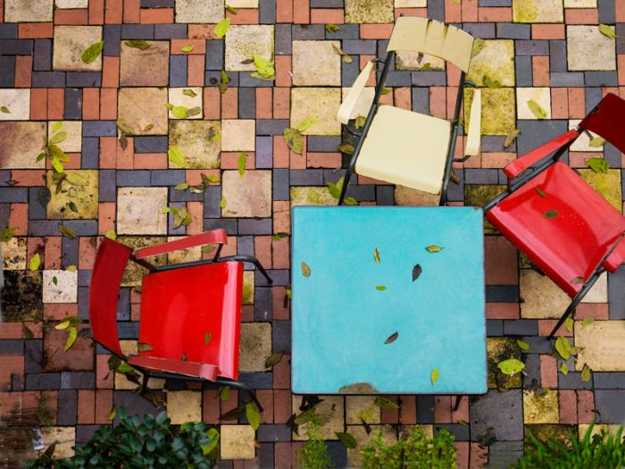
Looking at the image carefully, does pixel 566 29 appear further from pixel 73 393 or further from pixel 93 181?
pixel 73 393

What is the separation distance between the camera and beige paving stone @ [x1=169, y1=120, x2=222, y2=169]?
15.3 ft

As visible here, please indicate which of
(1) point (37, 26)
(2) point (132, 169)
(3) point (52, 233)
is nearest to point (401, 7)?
(2) point (132, 169)

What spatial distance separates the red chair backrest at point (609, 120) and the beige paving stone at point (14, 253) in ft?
11.1

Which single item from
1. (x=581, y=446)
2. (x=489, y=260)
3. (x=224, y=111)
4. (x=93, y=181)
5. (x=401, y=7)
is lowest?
(x=581, y=446)

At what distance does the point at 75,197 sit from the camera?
4656 millimetres

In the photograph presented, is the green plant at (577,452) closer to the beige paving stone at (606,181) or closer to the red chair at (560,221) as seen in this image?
the red chair at (560,221)

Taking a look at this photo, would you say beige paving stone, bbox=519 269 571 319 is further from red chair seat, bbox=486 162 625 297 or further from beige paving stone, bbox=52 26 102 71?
beige paving stone, bbox=52 26 102 71

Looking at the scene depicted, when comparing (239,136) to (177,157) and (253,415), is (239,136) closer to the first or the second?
(177,157)

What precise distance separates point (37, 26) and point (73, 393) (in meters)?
2.34

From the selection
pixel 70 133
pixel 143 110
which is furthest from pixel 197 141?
pixel 70 133

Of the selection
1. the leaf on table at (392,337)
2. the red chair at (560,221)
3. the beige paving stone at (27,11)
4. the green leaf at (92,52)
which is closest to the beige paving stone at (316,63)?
the green leaf at (92,52)

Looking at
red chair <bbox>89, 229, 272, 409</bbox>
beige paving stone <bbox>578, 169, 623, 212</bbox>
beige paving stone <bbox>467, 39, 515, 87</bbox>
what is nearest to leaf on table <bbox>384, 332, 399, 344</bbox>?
red chair <bbox>89, 229, 272, 409</bbox>

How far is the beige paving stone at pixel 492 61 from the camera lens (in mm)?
4734

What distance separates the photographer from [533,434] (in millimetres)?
4445
